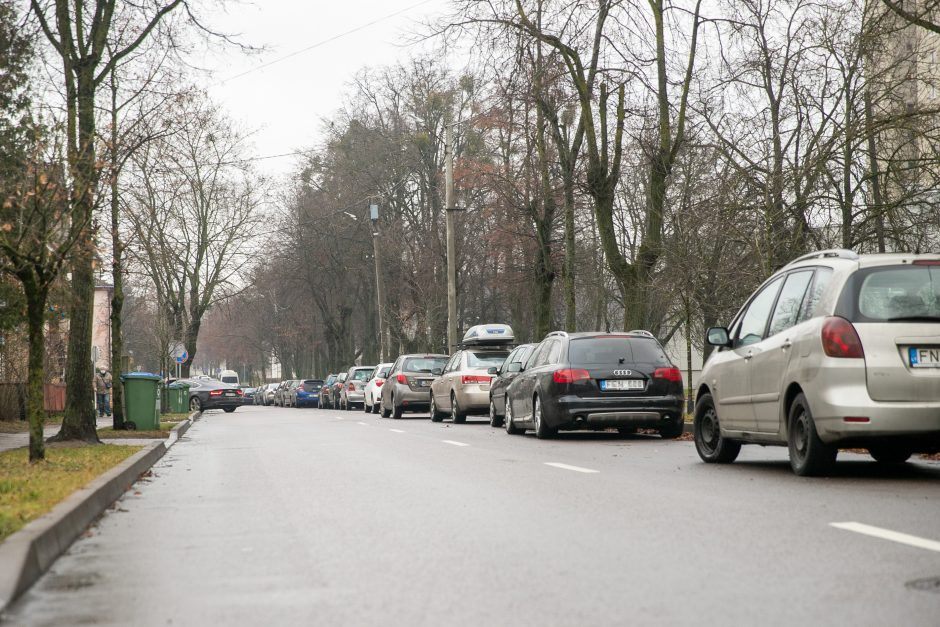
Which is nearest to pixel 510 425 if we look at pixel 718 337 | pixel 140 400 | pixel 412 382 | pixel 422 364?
pixel 140 400

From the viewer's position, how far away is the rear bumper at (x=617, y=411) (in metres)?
16.9

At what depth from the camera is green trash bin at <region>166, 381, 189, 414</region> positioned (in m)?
39.9

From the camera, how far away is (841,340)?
365 inches

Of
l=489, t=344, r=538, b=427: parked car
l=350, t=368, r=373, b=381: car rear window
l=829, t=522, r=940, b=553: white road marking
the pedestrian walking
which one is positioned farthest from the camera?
l=350, t=368, r=373, b=381: car rear window

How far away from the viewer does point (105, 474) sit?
1053 cm

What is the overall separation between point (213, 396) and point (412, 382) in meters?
22.0

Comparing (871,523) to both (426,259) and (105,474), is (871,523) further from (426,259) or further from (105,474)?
(426,259)

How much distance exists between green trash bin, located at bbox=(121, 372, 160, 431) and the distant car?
6.07 meters

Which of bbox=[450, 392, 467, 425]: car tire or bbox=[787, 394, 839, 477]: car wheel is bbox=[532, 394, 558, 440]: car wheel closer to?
bbox=[450, 392, 467, 425]: car tire

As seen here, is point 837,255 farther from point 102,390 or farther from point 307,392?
point 307,392

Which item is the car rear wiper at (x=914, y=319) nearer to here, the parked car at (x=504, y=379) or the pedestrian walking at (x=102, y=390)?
the parked car at (x=504, y=379)

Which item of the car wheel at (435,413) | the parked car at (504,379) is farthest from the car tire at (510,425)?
the car wheel at (435,413)

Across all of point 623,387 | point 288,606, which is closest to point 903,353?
point 288,606

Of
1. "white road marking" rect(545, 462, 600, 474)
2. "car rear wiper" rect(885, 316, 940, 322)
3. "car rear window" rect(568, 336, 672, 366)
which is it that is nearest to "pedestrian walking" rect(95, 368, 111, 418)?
"car rear window" rect(568, 336, 672, 366)
